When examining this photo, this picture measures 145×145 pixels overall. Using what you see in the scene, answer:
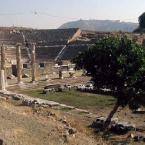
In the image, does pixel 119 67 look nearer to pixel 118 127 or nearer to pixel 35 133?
pixel 118 127

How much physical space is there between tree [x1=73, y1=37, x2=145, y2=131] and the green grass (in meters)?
7.46

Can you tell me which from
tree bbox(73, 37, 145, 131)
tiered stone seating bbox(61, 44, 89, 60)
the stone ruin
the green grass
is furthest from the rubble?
tiered stone seating bbox(61, 44, 89, 60)

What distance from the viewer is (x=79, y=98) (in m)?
31.6

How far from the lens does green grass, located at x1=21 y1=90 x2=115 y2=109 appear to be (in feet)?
95.1

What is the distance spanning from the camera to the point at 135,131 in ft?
69.3

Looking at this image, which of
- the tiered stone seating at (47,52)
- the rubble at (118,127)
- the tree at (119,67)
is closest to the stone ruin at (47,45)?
the tiered stone seating at (47,52)

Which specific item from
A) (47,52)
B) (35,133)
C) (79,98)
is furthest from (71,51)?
(35,133)

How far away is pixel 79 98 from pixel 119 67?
11.7m

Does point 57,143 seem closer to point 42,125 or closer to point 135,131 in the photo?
point 42,125

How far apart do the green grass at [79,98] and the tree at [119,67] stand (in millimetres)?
7464

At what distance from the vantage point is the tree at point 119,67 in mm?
20031

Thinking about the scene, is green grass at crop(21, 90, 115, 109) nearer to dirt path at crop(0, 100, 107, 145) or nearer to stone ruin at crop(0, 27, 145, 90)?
dirt path at crop(0, 100, 107, 145)

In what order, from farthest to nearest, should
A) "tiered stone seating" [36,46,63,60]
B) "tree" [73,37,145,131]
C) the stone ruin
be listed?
"tiered stone seating" [36,46,63,60], the stone ruin, "tree" [73,37,145,131]

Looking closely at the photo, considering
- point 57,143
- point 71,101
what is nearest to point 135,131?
point 57,143
